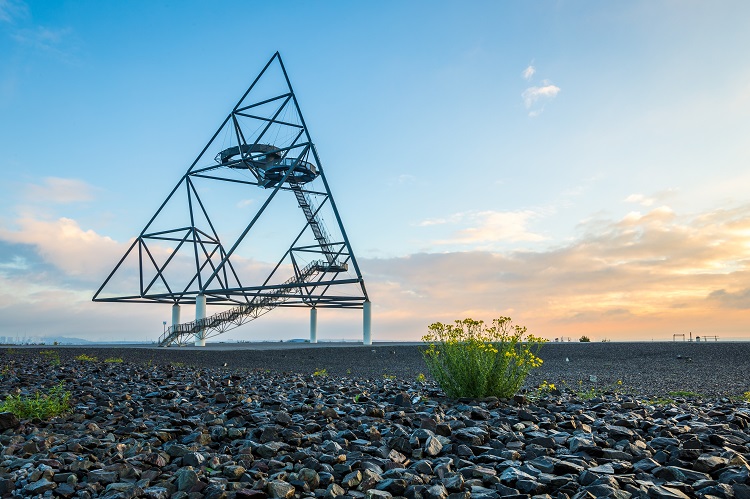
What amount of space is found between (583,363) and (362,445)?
1342 cm

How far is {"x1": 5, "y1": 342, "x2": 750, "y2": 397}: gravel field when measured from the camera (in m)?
11.9

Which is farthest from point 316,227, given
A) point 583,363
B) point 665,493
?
point 665,493

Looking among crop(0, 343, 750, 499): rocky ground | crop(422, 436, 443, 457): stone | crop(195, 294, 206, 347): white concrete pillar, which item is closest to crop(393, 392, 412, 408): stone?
crop(0, 343, 750, 499): rocky ground

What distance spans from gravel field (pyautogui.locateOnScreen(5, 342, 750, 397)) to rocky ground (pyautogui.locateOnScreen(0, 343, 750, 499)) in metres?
3.07

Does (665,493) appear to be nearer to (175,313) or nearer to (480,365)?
(480,365)

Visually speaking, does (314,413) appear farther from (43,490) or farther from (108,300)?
(108,300)

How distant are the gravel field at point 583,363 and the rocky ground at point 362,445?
3.07 m

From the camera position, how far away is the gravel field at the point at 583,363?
11.9 meters

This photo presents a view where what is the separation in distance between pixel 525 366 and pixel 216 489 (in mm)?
5066

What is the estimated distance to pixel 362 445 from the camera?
15.6 feet

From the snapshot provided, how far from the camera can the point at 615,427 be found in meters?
5.31

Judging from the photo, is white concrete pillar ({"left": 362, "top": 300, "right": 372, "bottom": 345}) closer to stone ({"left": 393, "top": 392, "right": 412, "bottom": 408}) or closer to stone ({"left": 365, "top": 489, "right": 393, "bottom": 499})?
stone ({"left": 393, "top": 392, "right": 412, "bottom": 408})

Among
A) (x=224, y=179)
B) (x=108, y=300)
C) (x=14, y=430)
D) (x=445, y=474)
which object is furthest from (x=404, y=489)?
(x=108, y=300)

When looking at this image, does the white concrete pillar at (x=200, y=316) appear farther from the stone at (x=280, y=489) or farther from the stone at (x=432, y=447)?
the stone at (x=280, y=489)
